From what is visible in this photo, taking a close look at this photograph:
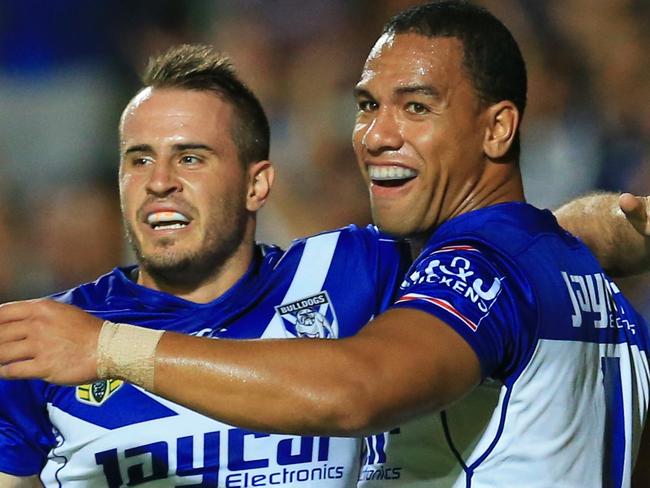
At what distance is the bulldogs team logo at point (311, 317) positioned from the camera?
10.2 ft

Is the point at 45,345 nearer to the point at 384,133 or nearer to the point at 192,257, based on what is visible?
the point at 384,133

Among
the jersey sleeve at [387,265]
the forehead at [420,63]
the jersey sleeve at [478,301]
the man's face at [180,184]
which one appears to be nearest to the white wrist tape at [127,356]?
the jersey sleeve at [478,301]

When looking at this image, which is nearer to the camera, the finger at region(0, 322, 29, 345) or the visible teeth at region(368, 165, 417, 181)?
the finger at region(0, 322, 29, 345)

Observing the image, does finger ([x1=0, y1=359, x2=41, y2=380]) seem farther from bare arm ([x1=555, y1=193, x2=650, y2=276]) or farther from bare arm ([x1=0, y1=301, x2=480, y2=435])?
bare arm ([x1=555, y1=193, x2=650, y2=276])

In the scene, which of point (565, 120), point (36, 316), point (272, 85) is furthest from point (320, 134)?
point (36, 316)

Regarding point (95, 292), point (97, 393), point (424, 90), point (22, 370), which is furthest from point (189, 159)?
point (22, 370)

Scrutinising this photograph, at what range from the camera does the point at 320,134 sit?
5.46m

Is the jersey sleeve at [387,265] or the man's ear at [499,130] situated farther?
the jersey sleeve at [387,265]

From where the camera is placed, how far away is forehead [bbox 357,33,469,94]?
2.56 meters

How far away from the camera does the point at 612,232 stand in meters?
3.11

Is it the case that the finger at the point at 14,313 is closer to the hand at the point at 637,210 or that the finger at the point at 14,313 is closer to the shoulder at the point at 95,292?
the shoulder at the point at 95,292

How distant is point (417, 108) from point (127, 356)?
3.16 feet

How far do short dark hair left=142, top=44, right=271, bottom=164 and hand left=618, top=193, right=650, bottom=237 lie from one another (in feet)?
3.83

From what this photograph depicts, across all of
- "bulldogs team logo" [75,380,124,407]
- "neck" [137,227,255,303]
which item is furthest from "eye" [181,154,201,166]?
"bulldogs team logo" [75,380,124,407]
